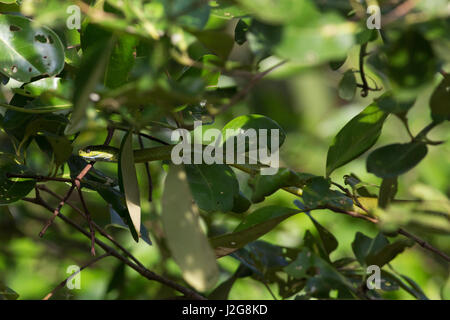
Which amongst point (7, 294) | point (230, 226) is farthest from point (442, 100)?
point (230, 226)

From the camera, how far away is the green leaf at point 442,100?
0.47 m

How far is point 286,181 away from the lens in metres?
0.55

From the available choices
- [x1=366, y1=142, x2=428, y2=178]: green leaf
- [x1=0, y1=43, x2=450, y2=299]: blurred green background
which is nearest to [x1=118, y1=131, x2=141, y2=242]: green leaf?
[x1=366, y1=142, x2=428, y2=178]: green leaf

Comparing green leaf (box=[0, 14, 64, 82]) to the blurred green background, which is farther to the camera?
the blurred green background

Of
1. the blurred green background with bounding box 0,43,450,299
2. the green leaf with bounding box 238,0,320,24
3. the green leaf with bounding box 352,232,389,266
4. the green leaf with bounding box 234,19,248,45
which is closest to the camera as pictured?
the green leaf with bounding box 238,0,320,24

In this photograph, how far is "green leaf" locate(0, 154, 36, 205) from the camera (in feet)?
2.09

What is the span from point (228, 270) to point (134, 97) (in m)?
0.79

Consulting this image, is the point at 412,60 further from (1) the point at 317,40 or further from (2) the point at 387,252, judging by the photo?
(2) the point at 387,252

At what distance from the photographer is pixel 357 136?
1.85 ft

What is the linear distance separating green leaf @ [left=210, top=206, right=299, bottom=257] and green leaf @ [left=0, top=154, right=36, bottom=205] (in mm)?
221

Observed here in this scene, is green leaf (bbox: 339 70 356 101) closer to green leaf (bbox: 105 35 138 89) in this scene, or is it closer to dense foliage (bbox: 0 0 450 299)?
dense foliage (bbox: 0 0 450 299)

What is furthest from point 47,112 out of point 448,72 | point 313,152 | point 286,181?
point 313,152

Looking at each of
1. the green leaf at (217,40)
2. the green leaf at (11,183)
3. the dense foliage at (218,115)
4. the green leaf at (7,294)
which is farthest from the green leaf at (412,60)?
the green leaf at (7,294)
